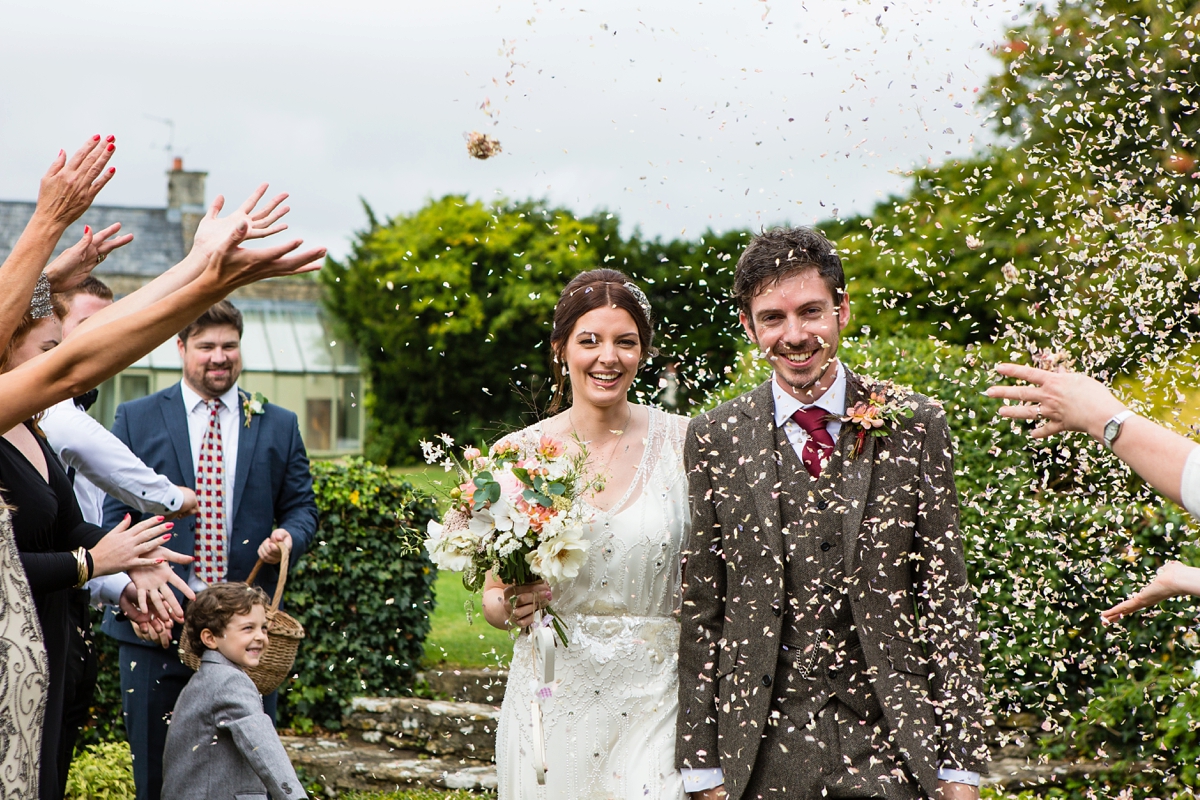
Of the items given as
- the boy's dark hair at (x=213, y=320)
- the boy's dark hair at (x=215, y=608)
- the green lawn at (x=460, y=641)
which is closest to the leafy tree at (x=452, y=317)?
the green lawn at (x=460, y=641)

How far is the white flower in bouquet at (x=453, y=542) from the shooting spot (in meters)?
3.61

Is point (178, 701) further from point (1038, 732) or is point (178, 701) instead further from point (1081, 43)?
point (1081, 43)

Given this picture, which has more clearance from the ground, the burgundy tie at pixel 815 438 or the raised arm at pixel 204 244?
the raised arm at pixel 204 244

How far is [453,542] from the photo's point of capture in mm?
3633

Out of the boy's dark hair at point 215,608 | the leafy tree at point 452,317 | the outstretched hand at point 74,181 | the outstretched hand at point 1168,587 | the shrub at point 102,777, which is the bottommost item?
the shrub at point 102,777

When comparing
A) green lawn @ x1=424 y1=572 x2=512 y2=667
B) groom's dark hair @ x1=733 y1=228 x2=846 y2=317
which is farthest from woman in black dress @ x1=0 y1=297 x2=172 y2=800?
green lawn @ x1=424 y1=572 x2=512 y2=667

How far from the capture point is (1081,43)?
5789mm

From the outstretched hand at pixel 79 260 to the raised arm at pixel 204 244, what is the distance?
Answer: 74 centimetres

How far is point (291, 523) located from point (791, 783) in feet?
10.4

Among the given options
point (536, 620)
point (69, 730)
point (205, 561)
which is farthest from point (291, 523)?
point (536, 620)

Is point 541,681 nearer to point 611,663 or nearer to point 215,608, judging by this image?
point 611,663

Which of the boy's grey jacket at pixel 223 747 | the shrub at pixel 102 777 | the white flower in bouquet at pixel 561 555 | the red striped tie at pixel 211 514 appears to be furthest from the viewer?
the shrub at pixel 102 777

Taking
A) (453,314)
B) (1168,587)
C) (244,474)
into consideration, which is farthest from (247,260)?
(453,314)

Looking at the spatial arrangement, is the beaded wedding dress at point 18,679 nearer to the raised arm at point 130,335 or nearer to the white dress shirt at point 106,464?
the raised arm at point 130,335
